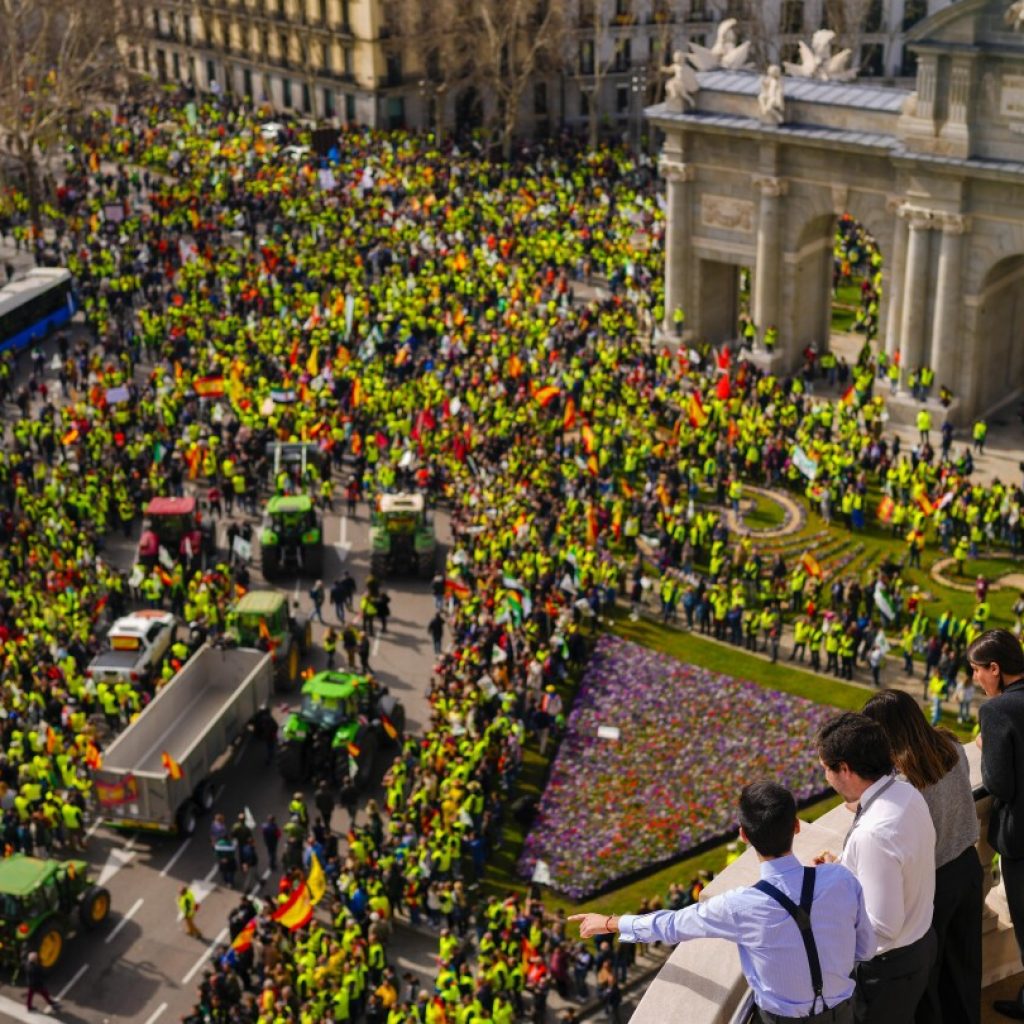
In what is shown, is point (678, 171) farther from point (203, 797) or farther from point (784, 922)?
point (784, 922)

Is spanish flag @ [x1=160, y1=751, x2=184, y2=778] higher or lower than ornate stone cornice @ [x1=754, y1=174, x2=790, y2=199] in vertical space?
lower

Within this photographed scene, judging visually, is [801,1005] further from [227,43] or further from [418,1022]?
[227,43]

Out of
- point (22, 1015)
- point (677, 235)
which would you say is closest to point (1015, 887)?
point (22, 1015)

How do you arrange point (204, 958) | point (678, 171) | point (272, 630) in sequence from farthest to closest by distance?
point (678, 171)
point (272, 630)
point (204, 958)

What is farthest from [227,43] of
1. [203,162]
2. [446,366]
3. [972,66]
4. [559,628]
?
[559,628]

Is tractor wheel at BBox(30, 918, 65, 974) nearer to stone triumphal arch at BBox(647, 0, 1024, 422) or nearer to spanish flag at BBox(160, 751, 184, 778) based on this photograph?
spanish flag at BBox(160, 751, 184, 778)

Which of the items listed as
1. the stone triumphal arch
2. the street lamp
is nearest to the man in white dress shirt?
the stone triumphal arch

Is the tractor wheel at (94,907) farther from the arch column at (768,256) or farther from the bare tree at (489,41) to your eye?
the bare tree at (489,41)
